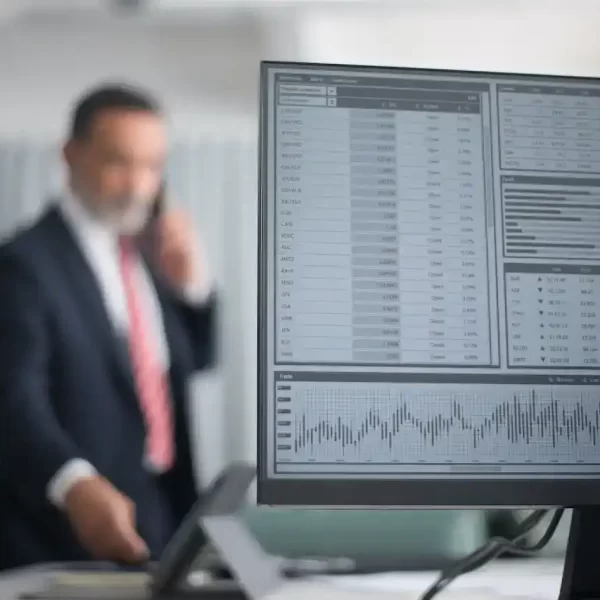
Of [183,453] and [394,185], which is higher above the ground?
[394,185]

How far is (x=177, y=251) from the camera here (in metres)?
1.87

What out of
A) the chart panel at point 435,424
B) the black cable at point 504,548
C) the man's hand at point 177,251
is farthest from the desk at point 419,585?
the man's hand at point 177,251

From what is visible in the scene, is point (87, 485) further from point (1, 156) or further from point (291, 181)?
point (291, 181)

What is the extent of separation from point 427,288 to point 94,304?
4.39ft

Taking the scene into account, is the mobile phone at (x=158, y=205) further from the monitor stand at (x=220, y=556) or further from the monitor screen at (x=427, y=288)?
the monitor screen at (x=427, y=288)

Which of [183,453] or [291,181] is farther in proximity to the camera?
[183,453]

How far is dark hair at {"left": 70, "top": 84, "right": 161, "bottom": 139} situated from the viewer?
1874 mm

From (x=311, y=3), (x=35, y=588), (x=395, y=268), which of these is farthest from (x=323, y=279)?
(x=311, y=3)

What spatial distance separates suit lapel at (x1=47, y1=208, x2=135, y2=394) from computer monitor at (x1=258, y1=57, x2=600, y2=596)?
128cm

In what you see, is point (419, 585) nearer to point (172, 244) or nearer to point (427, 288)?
point (427, 288)

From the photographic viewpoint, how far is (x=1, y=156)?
1911 millimetres

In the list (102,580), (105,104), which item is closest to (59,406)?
(105,104)

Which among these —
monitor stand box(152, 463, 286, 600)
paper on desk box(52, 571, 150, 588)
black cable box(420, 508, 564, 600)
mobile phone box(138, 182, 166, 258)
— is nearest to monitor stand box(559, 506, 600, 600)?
black cable box(420, 508, 564, 600)

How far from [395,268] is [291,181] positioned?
10 centimetres
